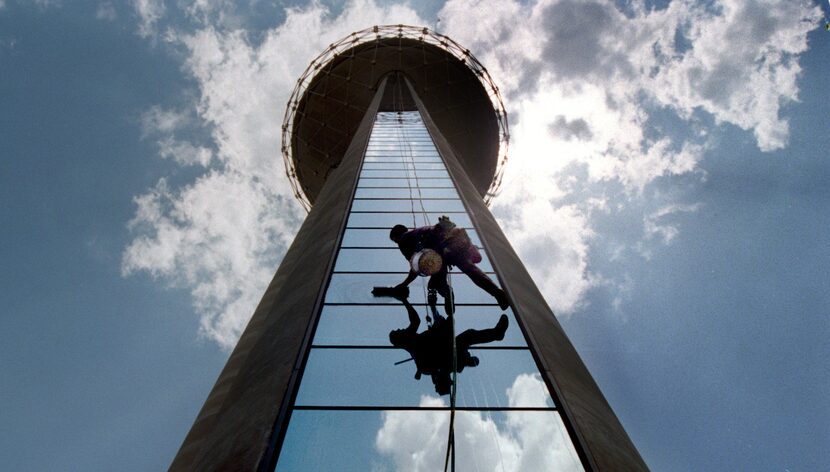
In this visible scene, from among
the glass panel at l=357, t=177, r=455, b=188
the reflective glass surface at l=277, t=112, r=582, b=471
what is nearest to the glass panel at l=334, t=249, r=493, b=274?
the reflective glass surface at l=277, t=112, r=582, b=471

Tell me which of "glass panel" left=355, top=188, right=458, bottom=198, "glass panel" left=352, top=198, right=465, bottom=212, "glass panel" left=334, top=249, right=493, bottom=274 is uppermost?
"glass panel" left=355, top=188, right=458, bottom=198

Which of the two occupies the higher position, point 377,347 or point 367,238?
point 367,238

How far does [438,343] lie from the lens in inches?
178

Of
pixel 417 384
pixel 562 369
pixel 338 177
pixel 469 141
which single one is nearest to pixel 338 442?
pixel 417 384

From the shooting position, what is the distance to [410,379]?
4125mm

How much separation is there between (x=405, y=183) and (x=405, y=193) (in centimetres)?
64

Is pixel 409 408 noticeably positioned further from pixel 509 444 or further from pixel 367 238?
pixel 367 238

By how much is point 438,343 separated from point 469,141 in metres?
17.8

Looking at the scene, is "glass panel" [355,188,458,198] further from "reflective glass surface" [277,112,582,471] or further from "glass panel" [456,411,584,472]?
"glass panel" [456,411,584,472]

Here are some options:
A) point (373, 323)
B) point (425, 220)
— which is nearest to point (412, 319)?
point (373, 323)

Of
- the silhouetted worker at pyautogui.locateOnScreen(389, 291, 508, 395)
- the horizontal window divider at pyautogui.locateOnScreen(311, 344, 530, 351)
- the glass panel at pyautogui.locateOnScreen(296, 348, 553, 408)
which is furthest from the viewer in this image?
the horizontal window divider at pyautogui.locateOnScreen(311, 344, 530, 351)

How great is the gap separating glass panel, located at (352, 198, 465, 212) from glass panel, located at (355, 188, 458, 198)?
0.94 feet

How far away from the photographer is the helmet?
5141 millimetres

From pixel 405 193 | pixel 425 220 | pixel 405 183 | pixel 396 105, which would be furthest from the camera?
pixel 396 105
